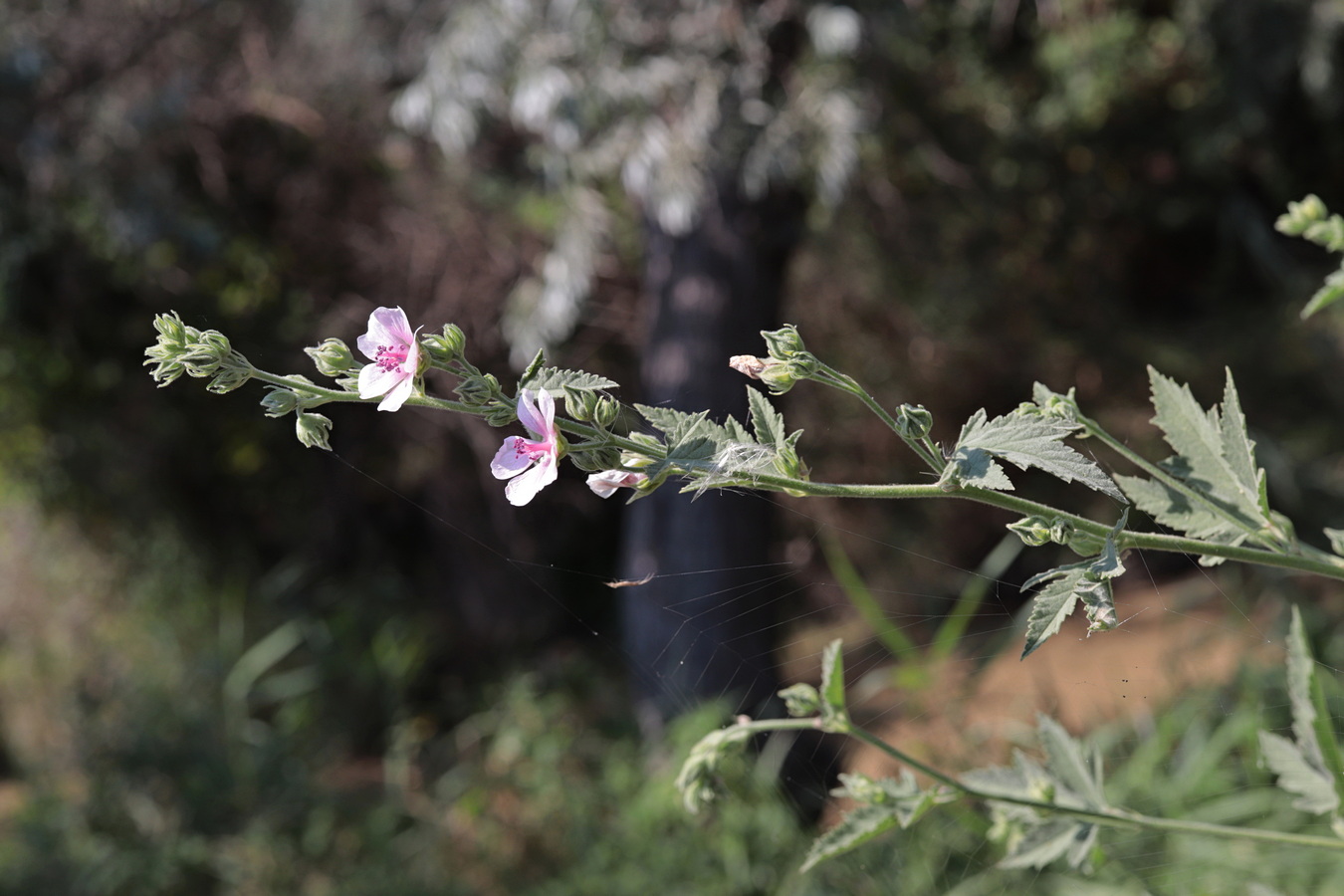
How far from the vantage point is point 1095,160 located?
508cm

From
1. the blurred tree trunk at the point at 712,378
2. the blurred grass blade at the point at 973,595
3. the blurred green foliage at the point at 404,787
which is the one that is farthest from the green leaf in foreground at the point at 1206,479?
the blurred tree trunk at the point at 712,378

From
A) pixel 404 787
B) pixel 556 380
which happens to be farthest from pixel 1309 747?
pixel 404 787

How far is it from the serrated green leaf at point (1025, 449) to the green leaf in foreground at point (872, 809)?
0.36 m

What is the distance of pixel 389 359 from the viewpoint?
0.76 meters

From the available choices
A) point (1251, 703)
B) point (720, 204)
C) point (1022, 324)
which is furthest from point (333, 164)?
point (1251, 703)

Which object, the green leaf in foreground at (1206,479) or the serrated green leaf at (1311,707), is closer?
the green leaf in foreground at (1206,479)

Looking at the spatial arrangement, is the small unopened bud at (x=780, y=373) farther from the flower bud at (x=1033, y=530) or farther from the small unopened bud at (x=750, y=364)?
the flower bud at (x=1033, y=530)

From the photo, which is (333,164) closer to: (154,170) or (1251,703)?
(154,170)

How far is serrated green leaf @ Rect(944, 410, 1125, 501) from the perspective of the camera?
0.69m

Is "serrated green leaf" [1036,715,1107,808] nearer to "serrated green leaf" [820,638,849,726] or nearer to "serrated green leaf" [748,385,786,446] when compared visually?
"serrated green leaf" [820,638,849,726]

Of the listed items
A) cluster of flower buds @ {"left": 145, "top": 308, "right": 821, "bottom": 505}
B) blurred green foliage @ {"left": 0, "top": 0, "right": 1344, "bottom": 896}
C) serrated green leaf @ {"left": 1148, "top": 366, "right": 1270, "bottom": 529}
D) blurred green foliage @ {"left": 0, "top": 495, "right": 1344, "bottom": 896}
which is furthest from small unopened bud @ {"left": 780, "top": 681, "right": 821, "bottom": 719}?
blurred green foliage @ {"left": 0, "top": 0, "right": 1344, "bottom": 896}

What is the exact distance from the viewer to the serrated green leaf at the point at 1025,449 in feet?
2.28

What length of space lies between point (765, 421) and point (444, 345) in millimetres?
251

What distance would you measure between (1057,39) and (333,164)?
11.2ft
